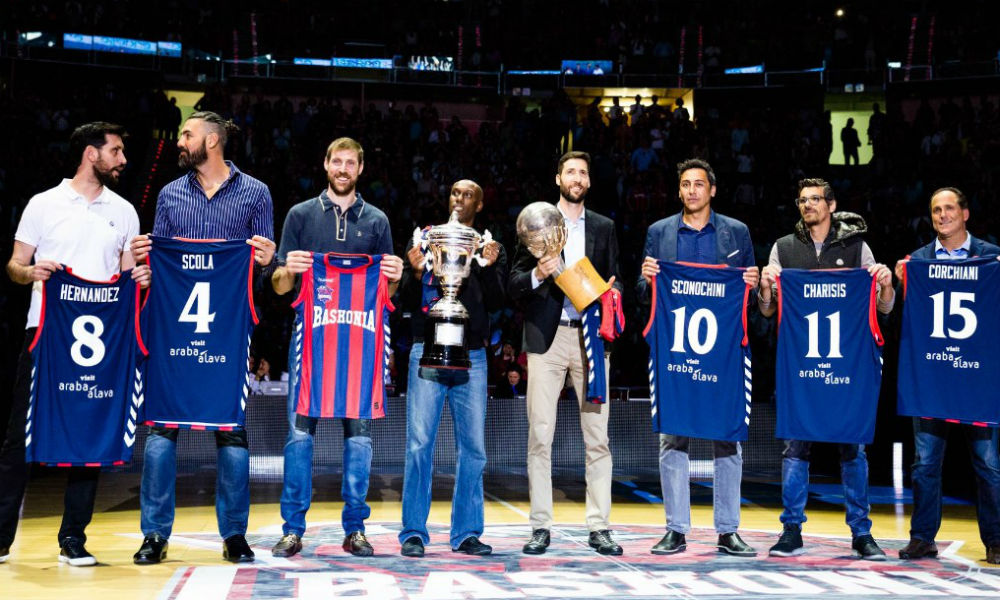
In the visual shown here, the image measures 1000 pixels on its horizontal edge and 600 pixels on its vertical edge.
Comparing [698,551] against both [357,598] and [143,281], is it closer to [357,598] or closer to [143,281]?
[357,598]

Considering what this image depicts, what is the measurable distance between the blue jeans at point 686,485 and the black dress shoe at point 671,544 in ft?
0.12

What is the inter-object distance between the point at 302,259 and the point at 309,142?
1374 centimetres

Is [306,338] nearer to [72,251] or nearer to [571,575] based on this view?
[72,251]

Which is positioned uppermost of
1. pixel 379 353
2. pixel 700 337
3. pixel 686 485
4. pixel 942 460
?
pixel 700 337

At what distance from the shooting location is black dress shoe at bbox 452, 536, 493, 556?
6332 mm

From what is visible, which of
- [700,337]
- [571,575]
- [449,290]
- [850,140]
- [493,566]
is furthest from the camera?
[850,140]

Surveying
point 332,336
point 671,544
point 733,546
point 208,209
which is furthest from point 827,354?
point 208,209

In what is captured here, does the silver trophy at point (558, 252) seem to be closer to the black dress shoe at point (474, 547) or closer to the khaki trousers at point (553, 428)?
the khaki trousers at point (553, 428)

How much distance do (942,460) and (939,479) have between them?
14cm

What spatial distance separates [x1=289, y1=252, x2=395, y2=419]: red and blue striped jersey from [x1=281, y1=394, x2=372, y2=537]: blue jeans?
13cm

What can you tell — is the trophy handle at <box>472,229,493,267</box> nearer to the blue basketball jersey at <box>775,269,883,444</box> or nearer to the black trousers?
the blue basketball jersey at <box>775,269,883,444</box>

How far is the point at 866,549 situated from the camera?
6.45m

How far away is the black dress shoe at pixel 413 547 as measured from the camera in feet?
20.4

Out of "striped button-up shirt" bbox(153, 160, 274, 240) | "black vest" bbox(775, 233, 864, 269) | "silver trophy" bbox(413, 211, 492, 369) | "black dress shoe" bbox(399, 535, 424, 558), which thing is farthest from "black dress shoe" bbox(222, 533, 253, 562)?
"black vest" bbox(775, 233, 864, 269)
